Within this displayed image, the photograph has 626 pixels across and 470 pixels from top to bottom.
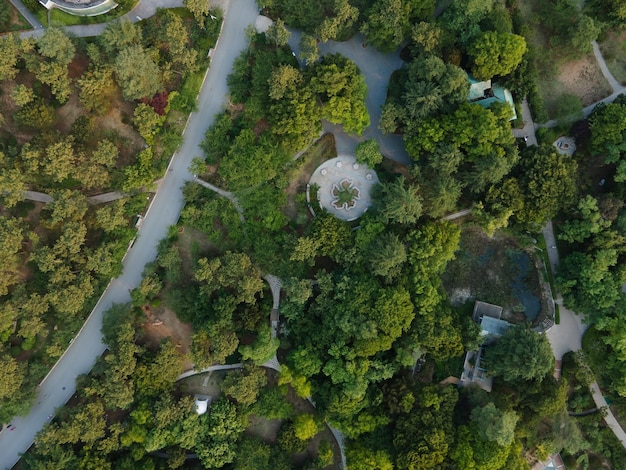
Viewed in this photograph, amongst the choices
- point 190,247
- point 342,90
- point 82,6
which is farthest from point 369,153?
point 82,6

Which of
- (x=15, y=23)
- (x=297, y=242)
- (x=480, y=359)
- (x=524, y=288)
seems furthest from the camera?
(x=524, y=288)

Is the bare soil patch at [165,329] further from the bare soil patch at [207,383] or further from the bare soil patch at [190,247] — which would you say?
the bare soil patch at [190,247]

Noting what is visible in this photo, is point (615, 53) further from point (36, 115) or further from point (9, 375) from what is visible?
point (9, 375)

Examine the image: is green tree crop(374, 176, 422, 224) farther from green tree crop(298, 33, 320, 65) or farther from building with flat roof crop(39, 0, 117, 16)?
building with flat roof crop(39, 0, 117, 16)

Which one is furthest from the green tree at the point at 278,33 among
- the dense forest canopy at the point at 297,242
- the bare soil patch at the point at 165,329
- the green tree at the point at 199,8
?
the bare soil patch at the point at 165,329

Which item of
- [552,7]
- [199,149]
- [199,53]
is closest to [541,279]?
[552,7]

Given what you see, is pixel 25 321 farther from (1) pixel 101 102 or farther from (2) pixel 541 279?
(2) pixel 541 279
